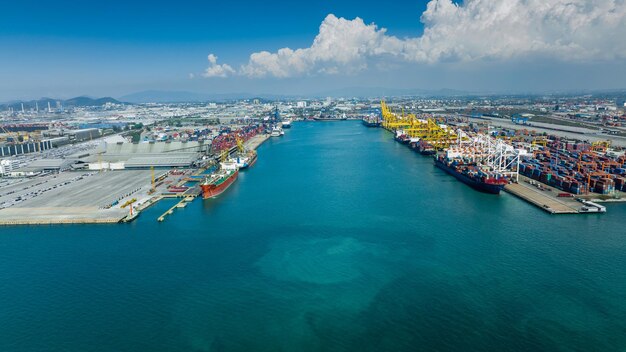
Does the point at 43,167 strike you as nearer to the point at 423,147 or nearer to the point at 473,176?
the point at 473,176

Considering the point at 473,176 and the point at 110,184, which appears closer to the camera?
the point at 473,176

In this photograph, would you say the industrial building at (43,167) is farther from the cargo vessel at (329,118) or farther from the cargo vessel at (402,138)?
the cargo vessel at (329,118)

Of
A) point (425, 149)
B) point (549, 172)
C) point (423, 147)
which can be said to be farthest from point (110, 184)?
point (423, 147)

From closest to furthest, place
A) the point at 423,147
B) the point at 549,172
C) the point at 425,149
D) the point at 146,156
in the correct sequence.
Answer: the point at 549,172 → the point at 146,156 → the point at 425,149 → the point at 423,147

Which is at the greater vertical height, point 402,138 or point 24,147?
point 24,147

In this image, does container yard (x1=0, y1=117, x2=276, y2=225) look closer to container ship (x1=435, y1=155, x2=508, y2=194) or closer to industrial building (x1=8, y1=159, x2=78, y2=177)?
industrial building (x1=8, y1=159, x2=78, y2=177)

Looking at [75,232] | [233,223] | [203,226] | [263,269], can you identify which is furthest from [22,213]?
[263,269]

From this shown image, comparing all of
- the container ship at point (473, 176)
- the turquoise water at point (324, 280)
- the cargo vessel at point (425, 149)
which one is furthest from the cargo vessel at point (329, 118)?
the turquoise water at point (324, 280)

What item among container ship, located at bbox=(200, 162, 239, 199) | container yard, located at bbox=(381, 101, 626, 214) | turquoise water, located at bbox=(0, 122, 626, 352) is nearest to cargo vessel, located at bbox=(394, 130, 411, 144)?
container yard, located at bbox=(381, 101, 626, 214)
